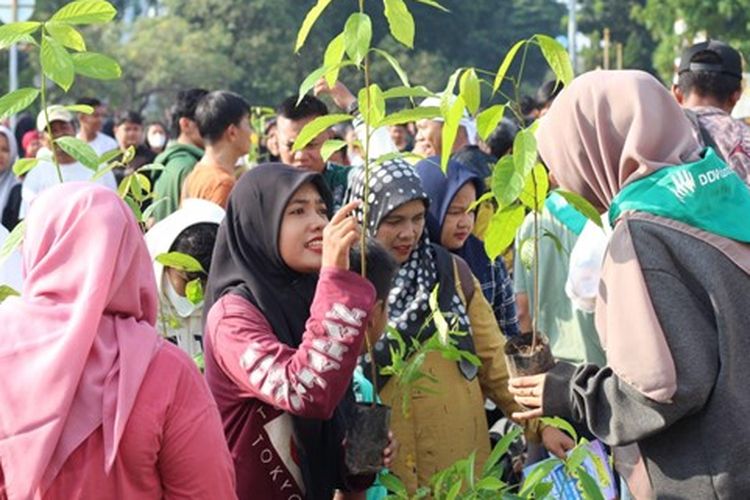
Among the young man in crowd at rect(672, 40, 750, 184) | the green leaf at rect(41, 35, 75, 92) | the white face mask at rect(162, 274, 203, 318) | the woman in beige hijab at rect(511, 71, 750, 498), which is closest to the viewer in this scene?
the woman in beige hijab at rect(511, 71, 750, 498)

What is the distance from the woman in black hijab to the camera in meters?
3.64

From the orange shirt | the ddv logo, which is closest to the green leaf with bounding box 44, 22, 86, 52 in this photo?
the ddv logo

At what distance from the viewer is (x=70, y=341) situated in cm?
306

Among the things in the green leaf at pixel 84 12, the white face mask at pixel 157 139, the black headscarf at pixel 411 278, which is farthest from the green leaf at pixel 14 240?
the white face mask at pixel 157 139

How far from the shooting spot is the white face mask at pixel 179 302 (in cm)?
495

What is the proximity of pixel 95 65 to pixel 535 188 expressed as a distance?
1.10m

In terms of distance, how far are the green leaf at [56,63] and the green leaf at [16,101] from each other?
0.13 meters

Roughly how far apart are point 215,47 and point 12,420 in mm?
50399

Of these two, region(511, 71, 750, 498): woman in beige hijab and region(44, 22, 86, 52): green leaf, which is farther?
region(44, 22, 86, 52): green leaf

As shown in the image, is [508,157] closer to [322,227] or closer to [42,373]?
[322,227]

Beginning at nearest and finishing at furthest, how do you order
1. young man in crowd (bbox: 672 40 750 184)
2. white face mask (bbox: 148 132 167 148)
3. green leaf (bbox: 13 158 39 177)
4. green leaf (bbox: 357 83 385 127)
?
green leaf (bbox: 357 83 385 127) → green leaf (bbox: 13 158 39 177) → young man in crowd (bbox: 672 40 750 184) → white face mask (bbox: 148 132 167 148)

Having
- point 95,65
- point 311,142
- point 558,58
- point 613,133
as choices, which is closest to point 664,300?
point 613,133

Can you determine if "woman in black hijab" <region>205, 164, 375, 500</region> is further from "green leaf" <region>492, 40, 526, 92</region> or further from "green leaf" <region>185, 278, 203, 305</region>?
"green leaf" <region>185, 278, 203, 305</region>

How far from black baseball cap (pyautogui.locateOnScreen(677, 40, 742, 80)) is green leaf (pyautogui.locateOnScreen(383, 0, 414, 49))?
289 cm
